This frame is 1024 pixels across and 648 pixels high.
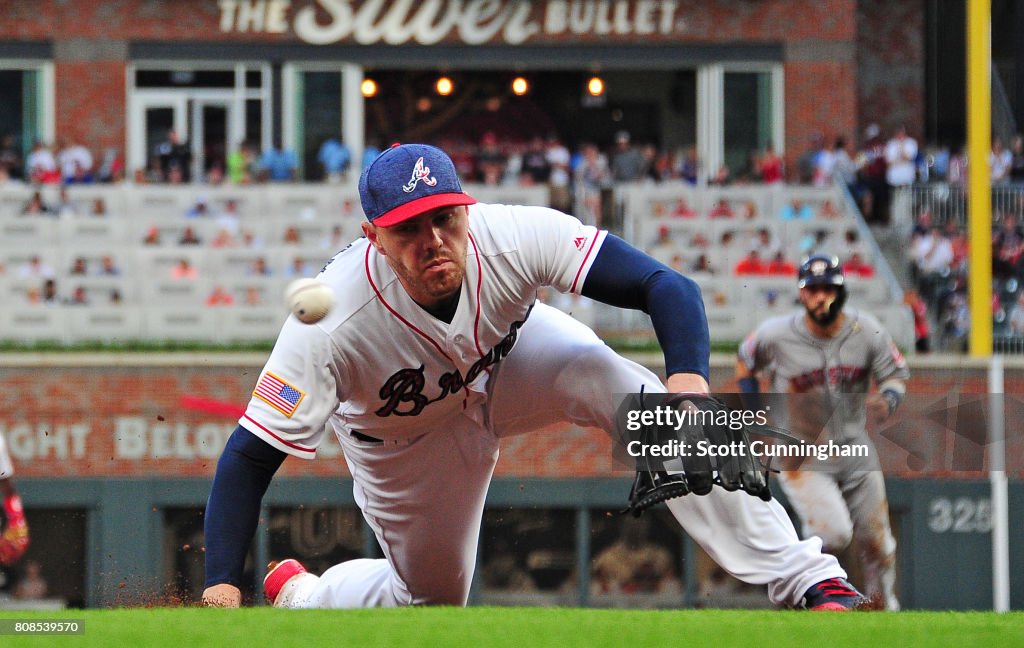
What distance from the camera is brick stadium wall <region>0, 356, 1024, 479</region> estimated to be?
15609mm

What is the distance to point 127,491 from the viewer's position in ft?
48.3

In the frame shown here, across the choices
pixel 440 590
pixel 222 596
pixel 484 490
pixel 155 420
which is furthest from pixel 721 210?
pixel 222 596

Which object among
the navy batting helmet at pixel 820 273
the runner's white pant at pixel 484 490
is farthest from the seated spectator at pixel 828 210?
the runner's white pant at pixel 484 490

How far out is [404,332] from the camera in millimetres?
5336

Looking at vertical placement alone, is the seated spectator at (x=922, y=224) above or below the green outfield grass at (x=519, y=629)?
above

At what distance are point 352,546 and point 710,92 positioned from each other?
11.2 m

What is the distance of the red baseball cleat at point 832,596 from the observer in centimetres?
523

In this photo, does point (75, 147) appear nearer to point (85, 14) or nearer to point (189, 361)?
point (85, 14)

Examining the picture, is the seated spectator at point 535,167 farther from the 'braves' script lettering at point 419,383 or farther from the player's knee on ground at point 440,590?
the 'braves' script lettering at point 419,383

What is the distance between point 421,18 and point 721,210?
20.5 ft

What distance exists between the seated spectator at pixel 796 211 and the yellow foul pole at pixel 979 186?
7.60 ft

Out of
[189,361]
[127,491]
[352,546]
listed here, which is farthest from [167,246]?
[352,546]

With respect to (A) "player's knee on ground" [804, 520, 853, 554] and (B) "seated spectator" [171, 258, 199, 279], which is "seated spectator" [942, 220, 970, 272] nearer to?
(B) "seated spectator" [171, 258, 199, 279]

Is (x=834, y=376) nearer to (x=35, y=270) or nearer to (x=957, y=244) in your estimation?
(x=957, y=244)
